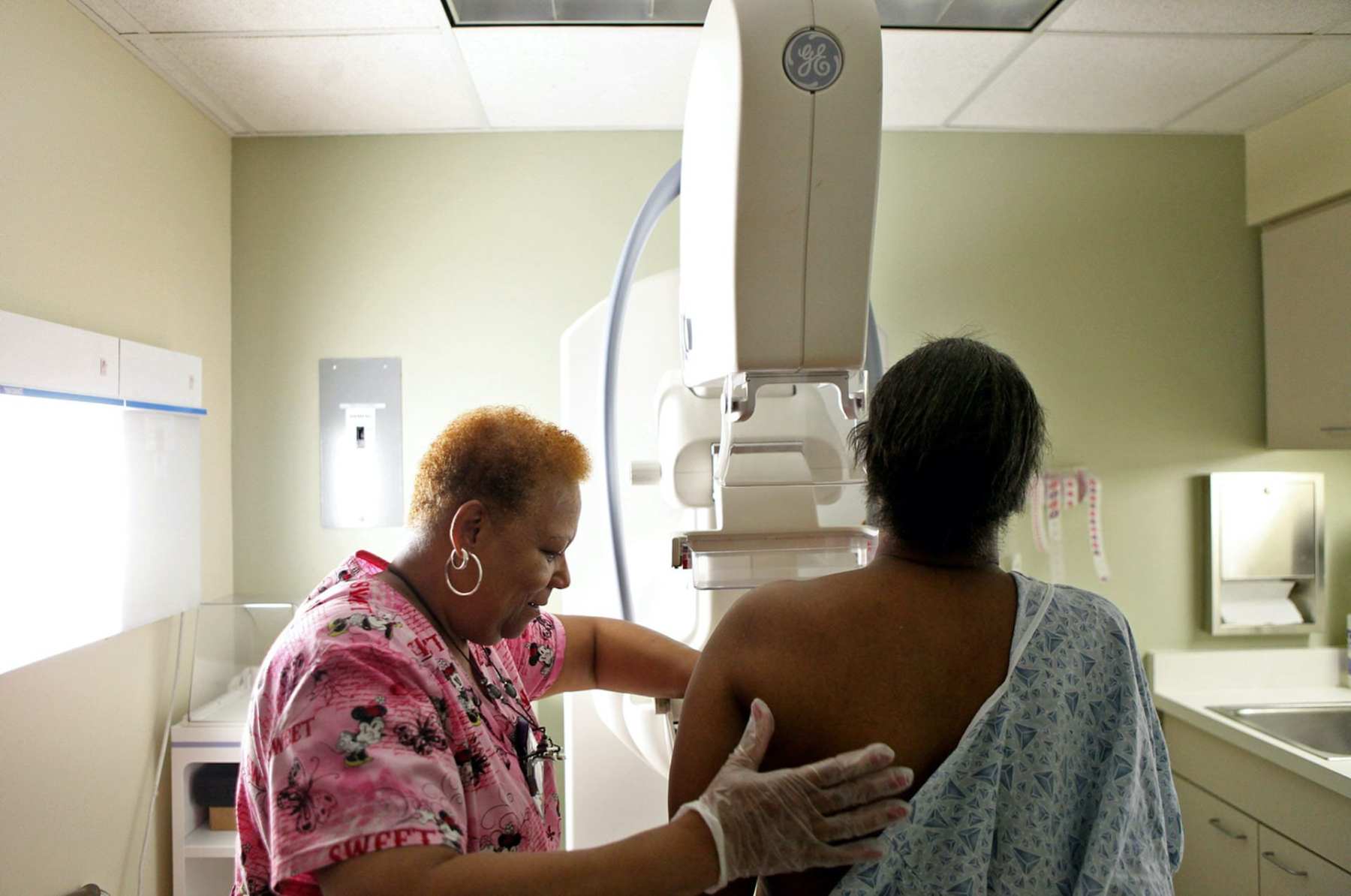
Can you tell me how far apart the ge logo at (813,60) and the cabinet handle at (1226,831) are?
2180 mm

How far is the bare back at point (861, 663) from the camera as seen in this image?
856 millimetres

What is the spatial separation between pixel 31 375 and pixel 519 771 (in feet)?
4.03

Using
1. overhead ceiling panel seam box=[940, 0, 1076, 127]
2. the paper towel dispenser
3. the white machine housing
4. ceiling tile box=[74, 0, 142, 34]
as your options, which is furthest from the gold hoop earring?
the paper towel dispenser

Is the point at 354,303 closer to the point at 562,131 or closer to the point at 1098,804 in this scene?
the point at 562,131

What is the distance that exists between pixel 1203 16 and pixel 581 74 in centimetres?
136

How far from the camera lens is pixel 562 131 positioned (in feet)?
8.29

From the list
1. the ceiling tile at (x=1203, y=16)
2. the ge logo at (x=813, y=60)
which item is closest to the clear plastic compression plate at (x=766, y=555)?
the ge logo at (x=813, y=60)

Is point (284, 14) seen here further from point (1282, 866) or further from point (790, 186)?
point (1282, 866)

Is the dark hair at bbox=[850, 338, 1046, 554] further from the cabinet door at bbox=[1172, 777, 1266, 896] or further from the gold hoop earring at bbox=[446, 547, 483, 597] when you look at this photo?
the cabinet door at bbox=[1172, 777, 1266, 896]

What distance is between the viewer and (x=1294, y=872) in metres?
1.98

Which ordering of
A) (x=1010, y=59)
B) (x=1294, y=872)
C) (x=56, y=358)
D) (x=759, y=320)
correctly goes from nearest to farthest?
(x=759, y=320) < (x=56, y=358) < (x=1294, y=872) < (x=1010, y=59)

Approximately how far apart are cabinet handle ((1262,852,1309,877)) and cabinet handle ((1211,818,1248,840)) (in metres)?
0.07

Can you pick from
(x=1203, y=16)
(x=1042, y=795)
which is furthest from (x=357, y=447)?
(x=1203, y=16)

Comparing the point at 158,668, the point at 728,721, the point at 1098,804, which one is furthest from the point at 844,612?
the point at 158,668
